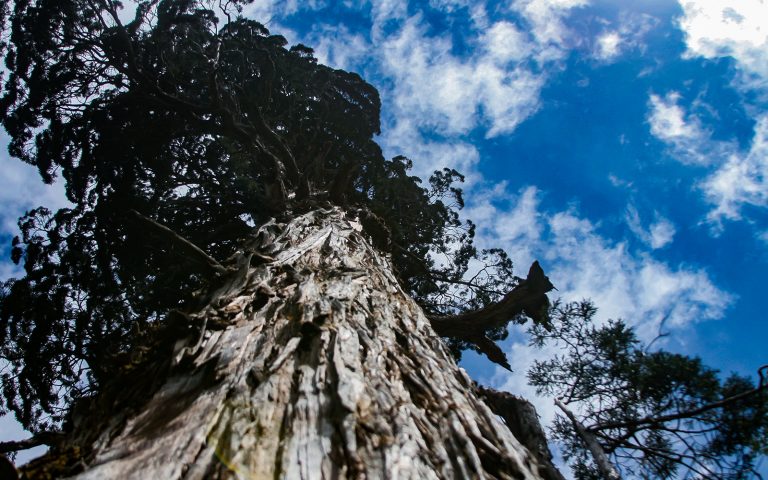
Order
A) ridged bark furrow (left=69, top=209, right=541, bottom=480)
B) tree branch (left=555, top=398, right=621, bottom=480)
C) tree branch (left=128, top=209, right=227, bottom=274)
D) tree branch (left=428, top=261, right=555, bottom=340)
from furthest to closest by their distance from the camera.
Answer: tree branch (left=428, top=261, right=555, bottom=340)
tree branch (left=128, top=209, right=227, bottom=274)
tree branch (left=555, top=398, right=621, bottom=480)
ridged bark furrow (left=69, top=209, right=541, bottom=480)

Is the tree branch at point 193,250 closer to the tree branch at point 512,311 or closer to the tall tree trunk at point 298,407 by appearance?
the tall tree trunk at point 298,407

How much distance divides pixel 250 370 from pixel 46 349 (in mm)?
7537

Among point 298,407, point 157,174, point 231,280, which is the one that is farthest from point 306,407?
point 157,174

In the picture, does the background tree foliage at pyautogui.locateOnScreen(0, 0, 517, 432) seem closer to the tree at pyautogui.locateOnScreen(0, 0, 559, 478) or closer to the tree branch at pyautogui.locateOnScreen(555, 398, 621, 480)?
the tree at pyautogui.locateOnScreen(0, 0, 559, 478)

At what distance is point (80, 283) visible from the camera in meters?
7.76

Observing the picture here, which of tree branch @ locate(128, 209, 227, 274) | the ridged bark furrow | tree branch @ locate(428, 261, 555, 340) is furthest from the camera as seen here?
tree branch @ locate(428, 261, 555, 340)

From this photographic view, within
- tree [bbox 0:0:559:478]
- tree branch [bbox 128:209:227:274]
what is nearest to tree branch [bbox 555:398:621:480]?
tree [bbox 0:0:559:478]

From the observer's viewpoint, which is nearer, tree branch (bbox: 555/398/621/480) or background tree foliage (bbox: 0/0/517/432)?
tree branch (bbox: 555/398/621/480)

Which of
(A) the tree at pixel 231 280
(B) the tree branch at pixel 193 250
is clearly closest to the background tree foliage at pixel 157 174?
(A) the tree at pixel 231 280

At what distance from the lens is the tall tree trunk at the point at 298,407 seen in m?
1.35

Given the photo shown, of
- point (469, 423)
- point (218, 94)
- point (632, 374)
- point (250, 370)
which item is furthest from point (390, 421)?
point (218, 94)

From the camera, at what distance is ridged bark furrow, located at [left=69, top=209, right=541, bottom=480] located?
134 centimetres

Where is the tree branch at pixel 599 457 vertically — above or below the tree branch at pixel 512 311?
below

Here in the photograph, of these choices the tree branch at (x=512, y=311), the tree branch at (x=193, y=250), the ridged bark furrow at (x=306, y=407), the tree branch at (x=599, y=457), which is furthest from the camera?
the tree branch at (x=512, y=311)
